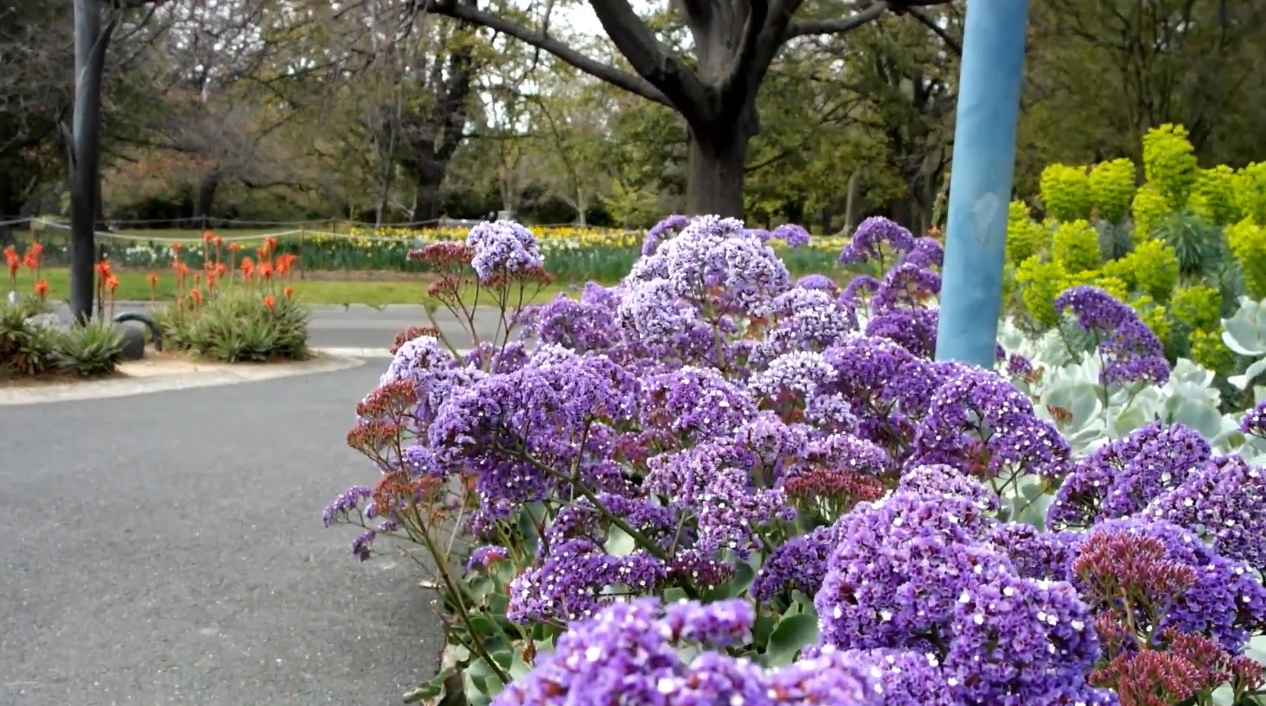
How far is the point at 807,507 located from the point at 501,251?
4.96 ft

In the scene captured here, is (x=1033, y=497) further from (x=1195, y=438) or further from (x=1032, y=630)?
(x=1032, y=630)

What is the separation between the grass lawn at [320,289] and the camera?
1605 cm

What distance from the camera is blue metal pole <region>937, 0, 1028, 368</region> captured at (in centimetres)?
309

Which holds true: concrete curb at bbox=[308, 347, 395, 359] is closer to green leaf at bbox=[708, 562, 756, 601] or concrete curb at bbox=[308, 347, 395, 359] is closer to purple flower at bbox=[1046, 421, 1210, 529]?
green leaf at bbox=[708, 562, 756, 601]

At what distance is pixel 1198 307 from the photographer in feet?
14.3

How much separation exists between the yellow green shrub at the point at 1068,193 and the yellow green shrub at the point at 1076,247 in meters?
0.31

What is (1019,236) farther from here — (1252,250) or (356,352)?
(356,352)

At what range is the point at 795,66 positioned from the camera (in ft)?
83.1

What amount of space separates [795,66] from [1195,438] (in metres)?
24.4

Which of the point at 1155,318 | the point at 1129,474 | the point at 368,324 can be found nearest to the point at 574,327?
the point at 1129,474

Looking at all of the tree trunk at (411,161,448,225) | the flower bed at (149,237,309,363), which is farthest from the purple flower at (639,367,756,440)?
the tree trunk at (411,161,448,225)

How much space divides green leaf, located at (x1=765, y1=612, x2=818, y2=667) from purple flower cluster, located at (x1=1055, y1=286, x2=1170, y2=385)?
1.61 m

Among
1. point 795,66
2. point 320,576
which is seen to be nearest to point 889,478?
point 320,576

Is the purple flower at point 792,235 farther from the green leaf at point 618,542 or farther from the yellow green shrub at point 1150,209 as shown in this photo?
the green leaf at point 618,542
